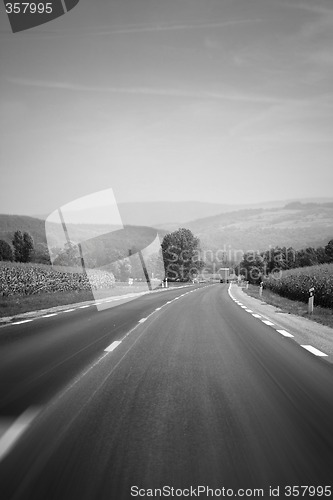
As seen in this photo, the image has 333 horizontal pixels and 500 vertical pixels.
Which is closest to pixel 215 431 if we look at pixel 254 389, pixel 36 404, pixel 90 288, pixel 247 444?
pixel 247 444

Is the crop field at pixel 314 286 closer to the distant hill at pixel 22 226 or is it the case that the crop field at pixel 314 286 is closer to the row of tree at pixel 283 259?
the row of tree at pixel 283 259

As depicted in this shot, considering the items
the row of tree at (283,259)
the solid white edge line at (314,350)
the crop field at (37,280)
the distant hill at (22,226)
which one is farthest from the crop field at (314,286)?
the distant hill at (22,226)

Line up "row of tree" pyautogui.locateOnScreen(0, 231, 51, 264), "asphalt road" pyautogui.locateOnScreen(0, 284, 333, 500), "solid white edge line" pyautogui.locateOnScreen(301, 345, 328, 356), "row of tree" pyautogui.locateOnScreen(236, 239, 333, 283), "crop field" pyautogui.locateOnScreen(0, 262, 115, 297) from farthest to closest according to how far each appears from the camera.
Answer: "row of tree" pyautogui.locateOnScreen(236, 239, 333, 283) < "row of tree" pyautogui.locateOnScreen(0, 231, 51, 264) < "crop field" pyautogui.locateOnScreen(0, 262, 115, 297) < "solid white edge line" pyautogui.locateOnScreen(301, 345, 328, 356) < "asphalt road" pyautogui.locateOnScreen(0, 284, 333, 500)

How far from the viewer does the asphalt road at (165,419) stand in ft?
9.23

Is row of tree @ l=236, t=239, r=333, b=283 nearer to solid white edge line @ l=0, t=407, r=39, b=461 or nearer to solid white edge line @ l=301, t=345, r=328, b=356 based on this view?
solid white edge line @ l=301, t=345, r=328, b=356

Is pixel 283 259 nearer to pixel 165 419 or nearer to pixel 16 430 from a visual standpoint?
pixel 165 419

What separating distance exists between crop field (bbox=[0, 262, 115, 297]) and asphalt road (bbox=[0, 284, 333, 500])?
1610 centimetres

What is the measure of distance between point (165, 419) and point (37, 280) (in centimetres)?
2337

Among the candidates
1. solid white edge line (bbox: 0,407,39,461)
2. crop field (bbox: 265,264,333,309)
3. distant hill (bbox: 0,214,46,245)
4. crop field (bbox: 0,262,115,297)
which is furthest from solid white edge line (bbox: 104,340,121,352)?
distant hill (bbox: 0,214,46,245)

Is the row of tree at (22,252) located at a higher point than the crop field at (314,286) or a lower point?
higher

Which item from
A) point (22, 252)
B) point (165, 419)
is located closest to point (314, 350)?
point (165, 419)

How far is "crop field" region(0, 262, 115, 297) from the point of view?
23016 millimetres

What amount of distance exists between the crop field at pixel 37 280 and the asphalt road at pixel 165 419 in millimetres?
16099

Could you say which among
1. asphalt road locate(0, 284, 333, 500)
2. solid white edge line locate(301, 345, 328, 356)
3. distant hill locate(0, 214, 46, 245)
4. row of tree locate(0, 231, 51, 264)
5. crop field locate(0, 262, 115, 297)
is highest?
distant hill locate(0, 214, 46, 245)
